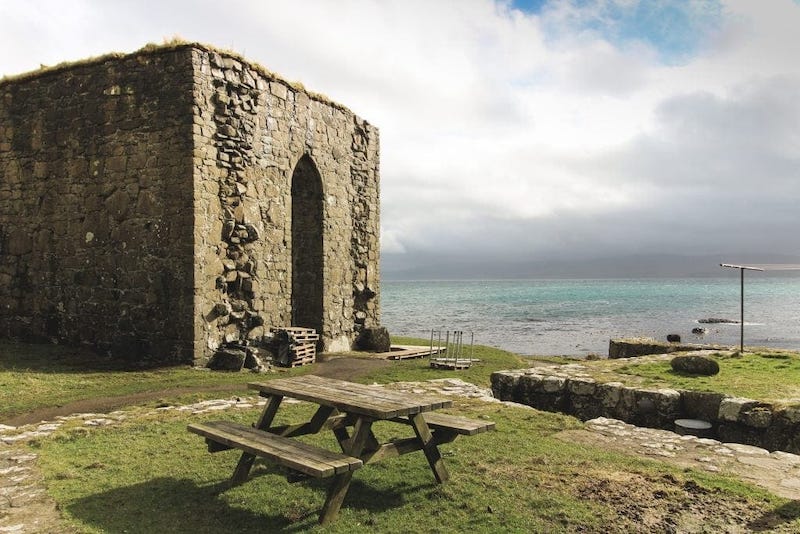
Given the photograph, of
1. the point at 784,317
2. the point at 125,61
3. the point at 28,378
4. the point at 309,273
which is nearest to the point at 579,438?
the point at 28,378

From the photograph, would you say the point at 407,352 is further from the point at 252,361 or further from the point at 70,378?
the point at 70,378

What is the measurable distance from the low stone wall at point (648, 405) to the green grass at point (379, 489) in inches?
109

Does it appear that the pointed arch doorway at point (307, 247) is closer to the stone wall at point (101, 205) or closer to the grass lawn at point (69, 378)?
the stone wall at point (101, 205)

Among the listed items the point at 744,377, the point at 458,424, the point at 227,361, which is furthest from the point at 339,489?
the point at 227,361

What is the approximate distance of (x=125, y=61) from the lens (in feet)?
47.3

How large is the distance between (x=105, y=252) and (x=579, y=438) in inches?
480

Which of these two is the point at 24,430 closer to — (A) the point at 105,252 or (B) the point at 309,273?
(A) the point at 105,252

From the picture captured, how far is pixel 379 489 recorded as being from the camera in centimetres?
571

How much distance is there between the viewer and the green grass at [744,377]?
9215mm

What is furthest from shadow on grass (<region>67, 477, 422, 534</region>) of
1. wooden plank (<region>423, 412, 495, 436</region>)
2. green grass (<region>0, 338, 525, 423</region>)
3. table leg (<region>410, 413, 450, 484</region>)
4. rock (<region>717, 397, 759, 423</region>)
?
rock (<region>717, 397, 759, 423</region>)

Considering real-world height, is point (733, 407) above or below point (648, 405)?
above

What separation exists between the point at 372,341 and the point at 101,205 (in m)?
8.97

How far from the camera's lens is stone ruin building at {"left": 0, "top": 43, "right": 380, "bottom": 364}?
13.8 metres

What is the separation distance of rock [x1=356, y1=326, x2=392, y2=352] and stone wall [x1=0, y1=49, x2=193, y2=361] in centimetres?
703
